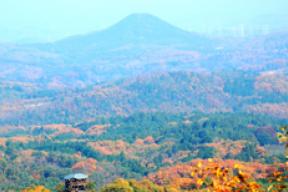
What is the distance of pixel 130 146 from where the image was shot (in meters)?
93.8

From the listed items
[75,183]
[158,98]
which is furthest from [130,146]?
[75,183]

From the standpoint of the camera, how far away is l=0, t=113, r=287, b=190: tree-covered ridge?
2904 inches

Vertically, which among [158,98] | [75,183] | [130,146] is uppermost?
[75,183]

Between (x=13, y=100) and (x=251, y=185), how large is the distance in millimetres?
159933

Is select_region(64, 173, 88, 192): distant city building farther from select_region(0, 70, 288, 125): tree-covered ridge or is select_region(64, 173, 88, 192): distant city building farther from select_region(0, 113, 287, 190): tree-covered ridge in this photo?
select_region(0, 70, 288, 125): tree-covered ridge

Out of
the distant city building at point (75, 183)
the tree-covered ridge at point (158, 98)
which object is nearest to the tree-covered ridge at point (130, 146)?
the tree-covered ridge at point (158, 98)

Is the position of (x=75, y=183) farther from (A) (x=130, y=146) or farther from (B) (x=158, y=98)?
(B) (x=158, y=98)

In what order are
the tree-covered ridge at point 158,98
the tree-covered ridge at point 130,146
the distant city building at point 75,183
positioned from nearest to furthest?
the distant city building at point 75,183 → the tree-covered ridge at point 130,146 → the tree-covered ridge at point 158,98

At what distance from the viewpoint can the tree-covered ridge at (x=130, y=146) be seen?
2904 inches

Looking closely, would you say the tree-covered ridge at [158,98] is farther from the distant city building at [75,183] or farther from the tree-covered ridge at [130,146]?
the distant city building at [75,183]

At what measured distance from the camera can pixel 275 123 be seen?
347 feet

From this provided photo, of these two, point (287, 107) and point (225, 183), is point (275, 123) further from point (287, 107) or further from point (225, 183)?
point (225, 183)

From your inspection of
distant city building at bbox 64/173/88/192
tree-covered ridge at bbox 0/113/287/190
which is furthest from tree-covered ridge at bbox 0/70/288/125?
distant city building at bbox 64/173/88/192

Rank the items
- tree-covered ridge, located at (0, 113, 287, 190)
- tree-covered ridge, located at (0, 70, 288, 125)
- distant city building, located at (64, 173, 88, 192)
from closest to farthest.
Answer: distant city building, located at (64, 173, 88, 192) → tree-covered ridge, located at (0, 113, 287, 190) → tree-covered ridge, located at (0, 70, 288, 125)
